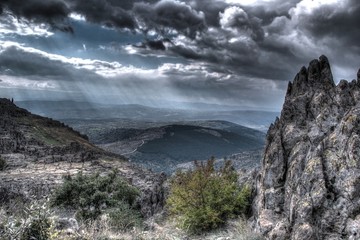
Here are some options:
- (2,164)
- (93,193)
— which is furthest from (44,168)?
(93,193)

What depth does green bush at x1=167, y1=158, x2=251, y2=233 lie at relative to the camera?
24.2m

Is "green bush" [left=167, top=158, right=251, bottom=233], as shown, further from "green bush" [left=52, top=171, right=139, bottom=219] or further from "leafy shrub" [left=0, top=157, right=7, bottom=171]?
"leafy shrub" [left=0, top=157, right=7, bottom=171]

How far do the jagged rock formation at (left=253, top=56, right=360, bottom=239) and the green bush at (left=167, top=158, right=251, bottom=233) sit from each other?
1.58 metres

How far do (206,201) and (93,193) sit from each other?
14.4 metres

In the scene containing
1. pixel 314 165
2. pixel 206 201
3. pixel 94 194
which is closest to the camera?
pixel 314 165

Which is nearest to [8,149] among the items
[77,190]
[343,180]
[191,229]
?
[77,190]

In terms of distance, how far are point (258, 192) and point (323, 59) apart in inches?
494

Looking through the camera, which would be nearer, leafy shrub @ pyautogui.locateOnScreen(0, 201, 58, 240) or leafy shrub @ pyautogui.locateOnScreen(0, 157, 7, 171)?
leafy shrub @ pyautogui.locateOnScreen(0, 201, 58, 240)

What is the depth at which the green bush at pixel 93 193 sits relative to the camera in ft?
110

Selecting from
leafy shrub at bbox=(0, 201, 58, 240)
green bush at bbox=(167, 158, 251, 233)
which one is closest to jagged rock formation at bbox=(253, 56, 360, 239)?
green bush at bbox=(167, 158, 251, 233)

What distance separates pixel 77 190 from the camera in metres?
36.4

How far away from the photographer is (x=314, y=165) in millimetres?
18812

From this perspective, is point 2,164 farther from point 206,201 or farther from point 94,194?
point 206,201

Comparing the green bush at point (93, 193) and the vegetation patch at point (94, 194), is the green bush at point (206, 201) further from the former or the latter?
the green bush at point (93, 193)
